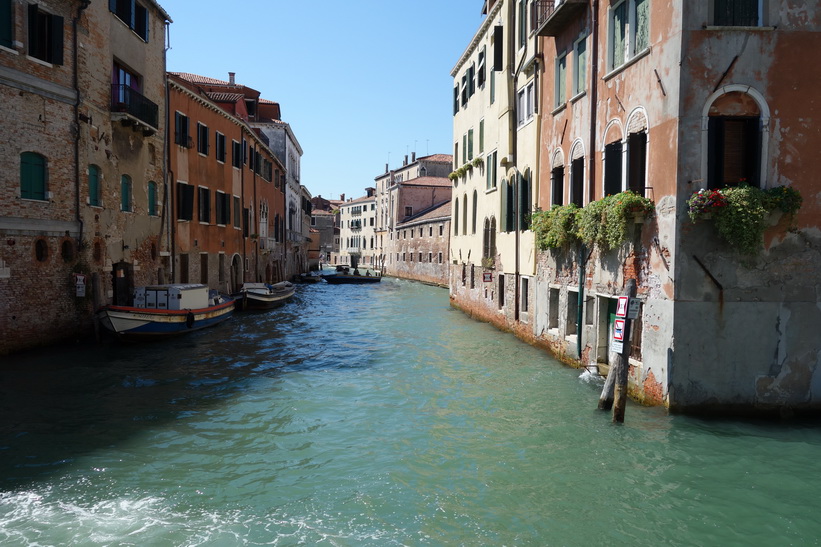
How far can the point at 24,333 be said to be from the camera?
497 inches

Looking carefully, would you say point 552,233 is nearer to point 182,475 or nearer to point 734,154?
point 734,154

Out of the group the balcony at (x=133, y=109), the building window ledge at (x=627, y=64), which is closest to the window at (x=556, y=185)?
the building window ledge at (x=627, y=64)

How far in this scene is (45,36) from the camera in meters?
13.3

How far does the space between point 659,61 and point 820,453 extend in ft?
17.7

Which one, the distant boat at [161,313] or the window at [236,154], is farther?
the window at [236,154]

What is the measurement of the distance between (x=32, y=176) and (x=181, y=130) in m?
7.75

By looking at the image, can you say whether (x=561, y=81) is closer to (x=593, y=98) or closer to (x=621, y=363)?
(x=593, y=98)

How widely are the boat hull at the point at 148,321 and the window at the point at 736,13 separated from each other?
13016 millimetres

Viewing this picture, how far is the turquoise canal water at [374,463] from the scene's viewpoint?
558cm

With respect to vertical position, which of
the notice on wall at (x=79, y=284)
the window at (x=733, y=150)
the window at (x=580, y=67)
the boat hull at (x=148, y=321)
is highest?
the window at (x=580, y=67)

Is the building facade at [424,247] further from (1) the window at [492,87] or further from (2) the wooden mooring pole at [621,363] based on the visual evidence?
(2) the wooden mooring pole at [621,363]

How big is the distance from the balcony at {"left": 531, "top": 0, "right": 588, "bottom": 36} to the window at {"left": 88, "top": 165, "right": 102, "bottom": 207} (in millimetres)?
10953

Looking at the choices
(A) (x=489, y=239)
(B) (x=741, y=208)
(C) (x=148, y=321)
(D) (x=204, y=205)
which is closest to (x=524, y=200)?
(A) (x=489, y=239)

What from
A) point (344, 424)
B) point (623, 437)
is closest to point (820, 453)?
point (623, 437)
